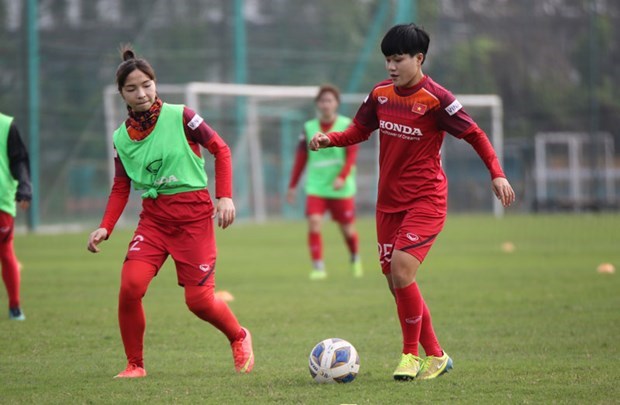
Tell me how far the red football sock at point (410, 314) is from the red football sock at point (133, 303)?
1451mm

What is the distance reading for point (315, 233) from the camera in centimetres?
1288

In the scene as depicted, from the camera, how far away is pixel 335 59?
102ft

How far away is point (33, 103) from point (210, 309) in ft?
64.7

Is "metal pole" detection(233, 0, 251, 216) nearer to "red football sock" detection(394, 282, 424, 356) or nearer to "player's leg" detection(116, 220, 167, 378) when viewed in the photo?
"player's leg" detection(116, 220, 167, 378)

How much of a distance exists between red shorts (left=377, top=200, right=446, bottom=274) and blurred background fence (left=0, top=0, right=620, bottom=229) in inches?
764

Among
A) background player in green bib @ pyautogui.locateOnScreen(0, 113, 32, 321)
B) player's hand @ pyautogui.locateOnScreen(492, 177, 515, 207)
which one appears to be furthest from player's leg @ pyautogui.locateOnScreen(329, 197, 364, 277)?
player's hand @ pyautogui.locateOnScreen(492, 177, 515, 207)

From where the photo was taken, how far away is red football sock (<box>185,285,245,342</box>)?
624cm

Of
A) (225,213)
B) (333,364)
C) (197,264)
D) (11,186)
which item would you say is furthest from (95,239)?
(11,186)

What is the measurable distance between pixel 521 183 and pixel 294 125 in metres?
7.69

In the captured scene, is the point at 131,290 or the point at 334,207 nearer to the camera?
the point at 131,290

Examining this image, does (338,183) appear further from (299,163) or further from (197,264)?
(197,264)

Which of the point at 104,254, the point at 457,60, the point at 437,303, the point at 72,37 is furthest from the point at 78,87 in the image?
the point at 437,303

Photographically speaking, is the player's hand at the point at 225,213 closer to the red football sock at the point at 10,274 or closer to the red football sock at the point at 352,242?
the red football sock at the point at 10,274

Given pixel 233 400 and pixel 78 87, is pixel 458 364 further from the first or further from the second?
pixel 78 87
